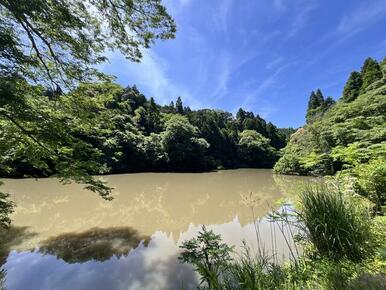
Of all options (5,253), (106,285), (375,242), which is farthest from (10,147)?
(375,242)

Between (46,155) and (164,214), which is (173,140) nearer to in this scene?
(164,214)

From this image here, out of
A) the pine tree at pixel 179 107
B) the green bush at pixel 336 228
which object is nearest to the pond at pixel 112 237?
the green bush at pixel 336 228

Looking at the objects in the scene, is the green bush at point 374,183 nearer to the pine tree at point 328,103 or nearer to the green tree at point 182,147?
the green tree at point 182,147

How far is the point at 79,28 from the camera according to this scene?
4660 millimetres

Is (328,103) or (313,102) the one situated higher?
(313,102)

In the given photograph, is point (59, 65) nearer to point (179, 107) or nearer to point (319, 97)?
point (179, 107)

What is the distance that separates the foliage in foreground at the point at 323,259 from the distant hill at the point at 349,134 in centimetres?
191

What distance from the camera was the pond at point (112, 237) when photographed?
414 centimetres

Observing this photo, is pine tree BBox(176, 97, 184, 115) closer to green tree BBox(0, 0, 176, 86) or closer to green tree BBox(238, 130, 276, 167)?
green tree BBox(238, 130, 276, 167)

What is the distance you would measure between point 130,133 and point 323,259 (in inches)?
944

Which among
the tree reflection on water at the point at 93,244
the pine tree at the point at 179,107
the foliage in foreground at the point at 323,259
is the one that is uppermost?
the pine tree at the point at 179,107

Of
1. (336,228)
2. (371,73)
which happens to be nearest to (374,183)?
(336,228)

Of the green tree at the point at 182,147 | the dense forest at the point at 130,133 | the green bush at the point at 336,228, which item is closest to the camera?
the green bush at the point at 336,228

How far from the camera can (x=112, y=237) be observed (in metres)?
6.20
